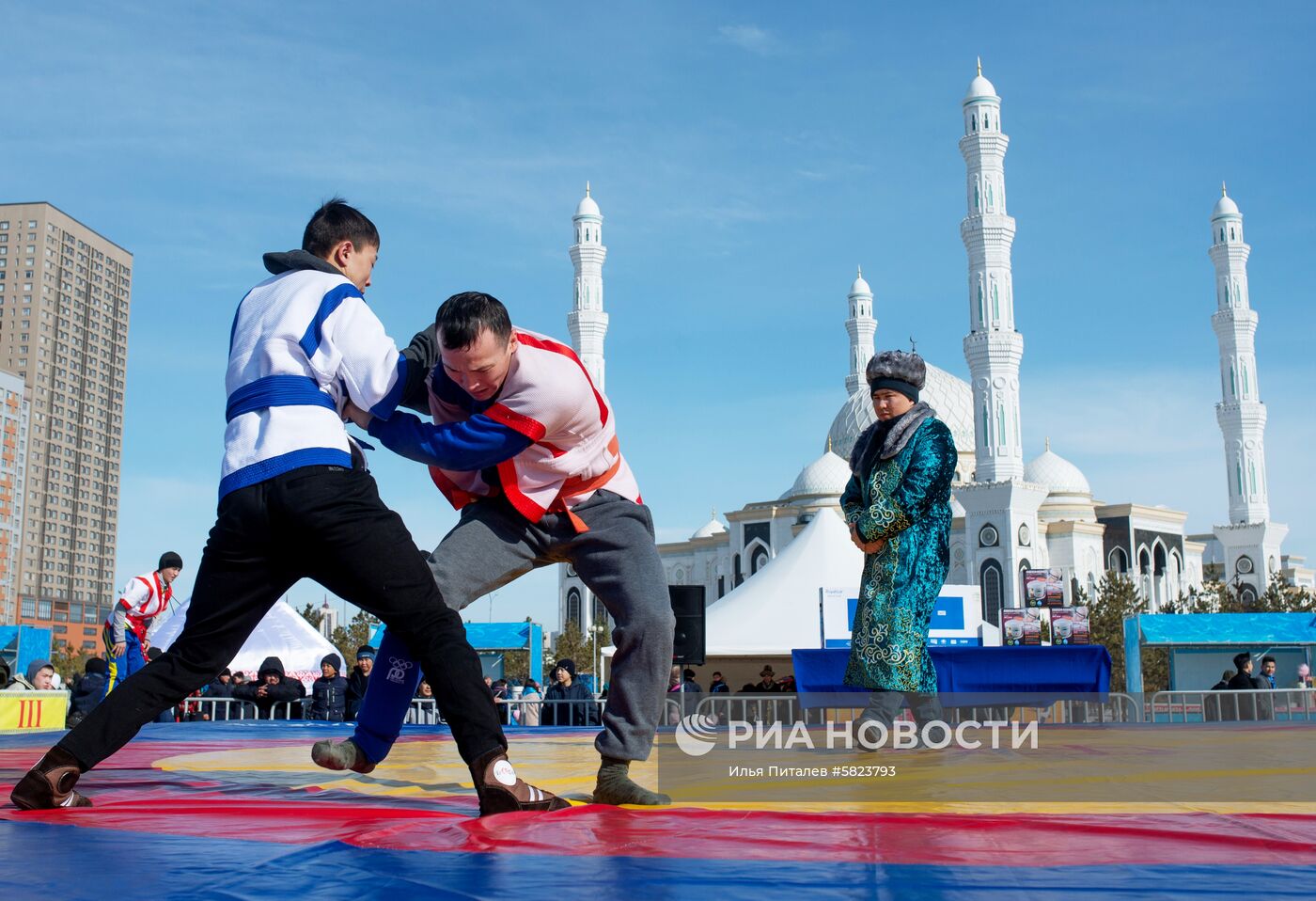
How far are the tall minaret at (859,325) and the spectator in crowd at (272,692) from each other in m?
51.0

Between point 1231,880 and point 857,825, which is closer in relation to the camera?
point 1231,880

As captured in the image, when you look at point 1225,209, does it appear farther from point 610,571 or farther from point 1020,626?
point 610,571

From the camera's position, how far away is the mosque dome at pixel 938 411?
56125 mm

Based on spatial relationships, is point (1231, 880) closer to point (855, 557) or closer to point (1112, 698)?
point (1112, 698)

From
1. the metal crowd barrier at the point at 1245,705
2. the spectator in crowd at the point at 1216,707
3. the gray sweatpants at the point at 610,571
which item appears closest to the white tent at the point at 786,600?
the metal crowd barrier at the point at 1245,705

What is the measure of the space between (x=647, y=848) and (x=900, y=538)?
2.73 meters

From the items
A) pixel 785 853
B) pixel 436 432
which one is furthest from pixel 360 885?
pixel 436 432

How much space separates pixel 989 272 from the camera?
4144 cm

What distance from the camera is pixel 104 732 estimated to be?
2486mm

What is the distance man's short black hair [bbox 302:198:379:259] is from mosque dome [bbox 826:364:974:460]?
174ft

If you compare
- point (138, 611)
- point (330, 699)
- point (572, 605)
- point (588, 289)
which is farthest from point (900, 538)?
point (572, 605)

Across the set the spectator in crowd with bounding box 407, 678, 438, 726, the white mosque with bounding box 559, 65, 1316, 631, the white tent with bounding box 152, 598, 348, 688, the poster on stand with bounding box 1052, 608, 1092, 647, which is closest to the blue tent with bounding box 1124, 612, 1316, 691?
the spectator in crowd with bounding box 407, 678, 438, 726

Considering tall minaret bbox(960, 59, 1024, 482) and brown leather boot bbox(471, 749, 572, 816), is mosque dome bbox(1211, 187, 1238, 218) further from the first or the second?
brown leather boot bbox(471, 749, 572, 816)

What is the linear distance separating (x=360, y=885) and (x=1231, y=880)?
3.48ft
